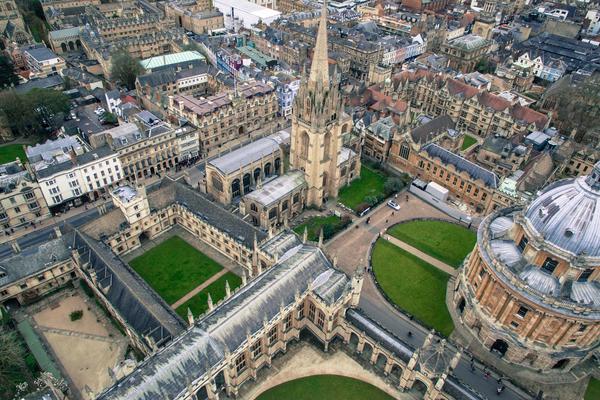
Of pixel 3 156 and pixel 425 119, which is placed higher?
pixel 425 119

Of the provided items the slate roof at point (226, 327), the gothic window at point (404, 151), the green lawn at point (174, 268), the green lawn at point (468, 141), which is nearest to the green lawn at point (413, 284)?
the slate roof at point (226, 327)

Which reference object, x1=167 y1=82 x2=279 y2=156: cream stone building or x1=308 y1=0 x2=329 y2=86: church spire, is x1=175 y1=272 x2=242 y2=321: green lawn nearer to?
x1=308 y1=0 x2=329 y2=86: church spire

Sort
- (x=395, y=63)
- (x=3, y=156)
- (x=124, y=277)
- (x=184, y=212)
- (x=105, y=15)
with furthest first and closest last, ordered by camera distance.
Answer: (x=105, y=15) → (x=395, y=63) → (x=3, y=156) → (x=184, y=212) → (x=124, y=277)

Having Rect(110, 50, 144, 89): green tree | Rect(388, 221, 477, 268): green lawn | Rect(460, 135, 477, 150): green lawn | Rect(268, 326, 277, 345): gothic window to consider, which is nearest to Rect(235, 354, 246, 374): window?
Rect(268, 326, 277, 345): gothic window

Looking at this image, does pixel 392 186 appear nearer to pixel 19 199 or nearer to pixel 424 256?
pixel 424 256

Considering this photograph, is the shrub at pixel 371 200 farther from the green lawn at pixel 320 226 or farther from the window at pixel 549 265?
the window at pixel 549 265

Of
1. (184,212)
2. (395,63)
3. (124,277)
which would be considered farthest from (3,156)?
(395,63)

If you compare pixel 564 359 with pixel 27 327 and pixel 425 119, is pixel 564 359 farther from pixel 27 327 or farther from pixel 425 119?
pixel 27 327

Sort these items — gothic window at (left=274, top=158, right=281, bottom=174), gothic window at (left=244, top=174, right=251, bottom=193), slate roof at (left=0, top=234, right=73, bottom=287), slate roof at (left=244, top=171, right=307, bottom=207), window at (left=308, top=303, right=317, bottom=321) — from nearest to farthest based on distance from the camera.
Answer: window at (left=308, top=303, right=317, bottom=321) < slate roof at (left=0, top=234, right=73, bottom=287) < slate roof at (left=244, top=171, right=307, bottom=207) < gothic window at (left=244, top=174, right=251, bottom=193) < gothic window at (left=274, top=158, right=281, bottom=174)
